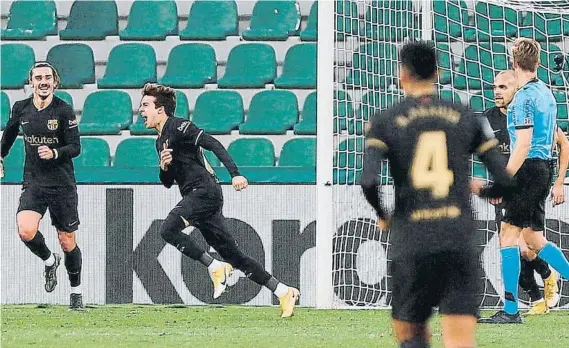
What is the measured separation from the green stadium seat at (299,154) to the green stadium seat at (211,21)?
6.79 feet

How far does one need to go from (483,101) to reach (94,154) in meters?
3.80

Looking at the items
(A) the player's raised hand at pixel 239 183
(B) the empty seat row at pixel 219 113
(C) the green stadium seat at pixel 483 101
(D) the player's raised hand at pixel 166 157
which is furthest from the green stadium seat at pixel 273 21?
(A) the player's raised hand at pixel 239 183

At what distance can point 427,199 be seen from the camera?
4.27 metres

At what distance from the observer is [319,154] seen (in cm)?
914

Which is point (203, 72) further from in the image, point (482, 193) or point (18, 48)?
point (482, 193)

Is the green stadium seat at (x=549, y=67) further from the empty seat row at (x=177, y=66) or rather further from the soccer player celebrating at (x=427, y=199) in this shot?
the soccer player celebrating at (x=427, y=199)

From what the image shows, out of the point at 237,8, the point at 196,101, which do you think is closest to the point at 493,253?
the point at 196,101

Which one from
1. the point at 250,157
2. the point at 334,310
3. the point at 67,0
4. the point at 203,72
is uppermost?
the point at 67,0

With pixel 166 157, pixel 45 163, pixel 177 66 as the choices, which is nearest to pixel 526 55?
pixel 166 157

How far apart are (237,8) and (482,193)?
9.43 metres

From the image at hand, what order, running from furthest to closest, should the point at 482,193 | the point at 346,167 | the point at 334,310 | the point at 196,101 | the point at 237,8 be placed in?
the point at 237,8, the point at 196,101, the point at 346,167, the point at 334,310, the point at 482,193

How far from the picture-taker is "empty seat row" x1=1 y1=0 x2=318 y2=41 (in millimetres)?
13359

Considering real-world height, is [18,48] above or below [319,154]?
above

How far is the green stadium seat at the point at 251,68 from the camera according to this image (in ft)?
42.2
